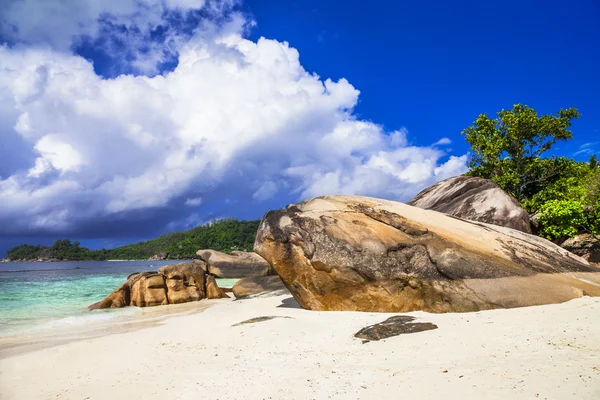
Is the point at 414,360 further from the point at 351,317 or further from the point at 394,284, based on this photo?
the point at 394,284

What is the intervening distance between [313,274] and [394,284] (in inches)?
84.9

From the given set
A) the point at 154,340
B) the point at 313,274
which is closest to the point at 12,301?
the point at 154,340

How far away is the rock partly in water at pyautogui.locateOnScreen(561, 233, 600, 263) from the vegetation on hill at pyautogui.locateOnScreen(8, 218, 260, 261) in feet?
316

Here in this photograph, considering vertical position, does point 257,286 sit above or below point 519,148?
below

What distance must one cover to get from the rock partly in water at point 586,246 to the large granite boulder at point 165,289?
16.8 meters

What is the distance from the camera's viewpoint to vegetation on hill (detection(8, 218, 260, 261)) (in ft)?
398

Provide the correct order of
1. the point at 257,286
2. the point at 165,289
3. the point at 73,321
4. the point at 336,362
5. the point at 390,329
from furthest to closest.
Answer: the point at 257,286 < the point at 165,289 < the point at 73,321 < the point at 390,329 < the point at 336,362

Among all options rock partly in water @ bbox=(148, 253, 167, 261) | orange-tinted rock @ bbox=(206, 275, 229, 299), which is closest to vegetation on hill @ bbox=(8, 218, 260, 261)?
rock partly in water @ bbox=(148, 253, 167, 261)

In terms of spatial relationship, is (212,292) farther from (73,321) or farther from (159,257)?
(159,257)

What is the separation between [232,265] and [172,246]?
106 metres

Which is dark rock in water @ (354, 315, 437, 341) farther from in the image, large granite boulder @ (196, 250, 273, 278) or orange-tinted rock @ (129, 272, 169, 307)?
large granite boulder @ (196, 250, 273, 278)

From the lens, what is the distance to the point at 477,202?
16.2m

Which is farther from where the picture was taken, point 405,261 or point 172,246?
point 172,246

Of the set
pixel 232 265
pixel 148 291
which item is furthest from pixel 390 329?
pixel 232 265
